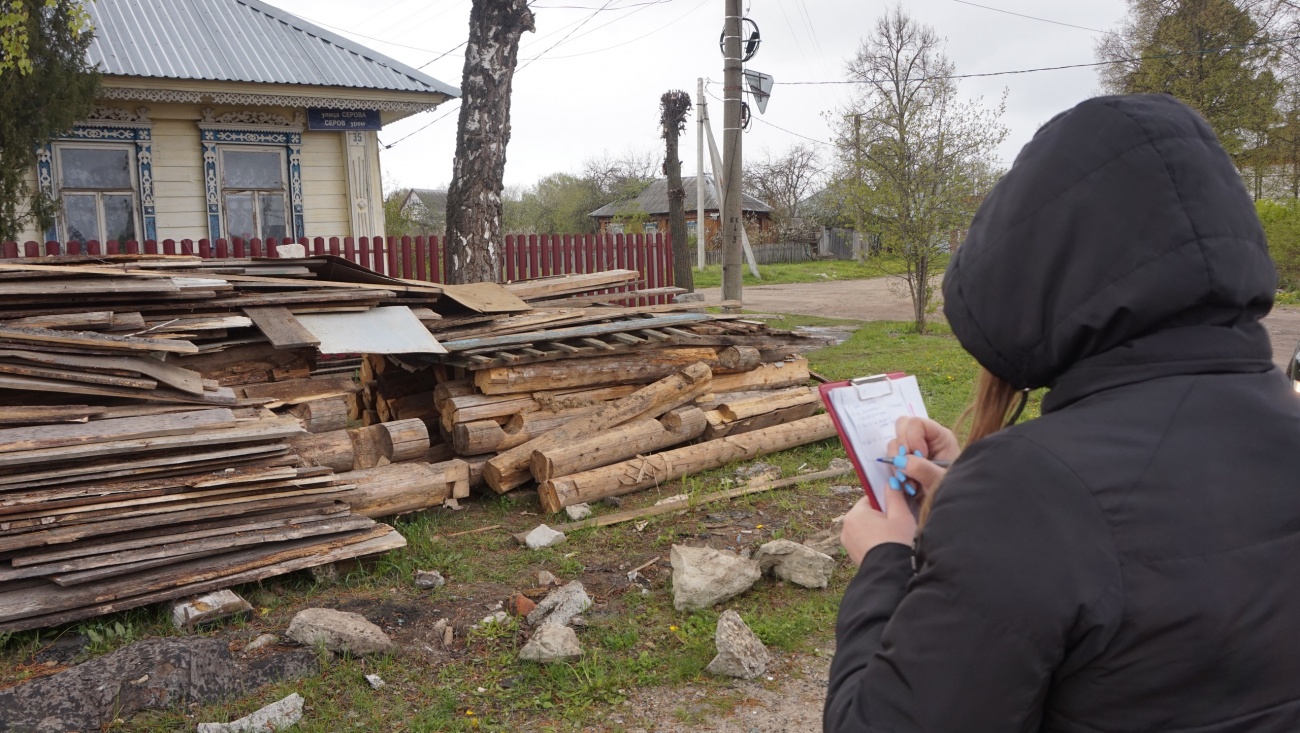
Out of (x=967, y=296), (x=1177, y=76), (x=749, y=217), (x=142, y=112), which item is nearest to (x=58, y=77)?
(x=142, y=112)

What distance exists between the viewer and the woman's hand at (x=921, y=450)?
153 cm

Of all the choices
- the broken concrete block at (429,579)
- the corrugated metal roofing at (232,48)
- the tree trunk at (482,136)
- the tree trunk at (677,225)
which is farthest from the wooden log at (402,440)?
the tree trunk at (677,225)

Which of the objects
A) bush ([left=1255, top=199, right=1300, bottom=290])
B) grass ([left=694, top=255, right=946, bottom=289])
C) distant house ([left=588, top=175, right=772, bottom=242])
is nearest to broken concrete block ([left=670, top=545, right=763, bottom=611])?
grass ([left=694, top=255, right=946, bottom=289])

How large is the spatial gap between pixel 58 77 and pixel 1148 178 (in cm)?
1339

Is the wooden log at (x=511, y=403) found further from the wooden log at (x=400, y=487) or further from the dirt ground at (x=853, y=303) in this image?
the dirt ground at (x=853, y=303)

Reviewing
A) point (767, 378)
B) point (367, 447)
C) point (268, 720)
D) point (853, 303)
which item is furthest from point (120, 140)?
point (853, 303)

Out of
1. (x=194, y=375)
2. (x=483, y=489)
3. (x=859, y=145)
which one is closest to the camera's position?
(x=194, y=375)

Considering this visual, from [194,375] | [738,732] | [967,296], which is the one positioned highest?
[967,296]

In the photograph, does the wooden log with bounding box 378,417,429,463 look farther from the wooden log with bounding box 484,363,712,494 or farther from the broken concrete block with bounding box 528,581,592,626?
the broken concrete block with bounding box 528,581,592,626

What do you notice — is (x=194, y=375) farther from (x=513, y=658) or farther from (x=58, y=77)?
(x=58, y=77)

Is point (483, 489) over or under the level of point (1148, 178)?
under

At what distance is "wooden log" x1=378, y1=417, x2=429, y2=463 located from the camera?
21.4 feet

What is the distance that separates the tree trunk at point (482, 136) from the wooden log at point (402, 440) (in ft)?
12.2

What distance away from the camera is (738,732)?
379 cm
